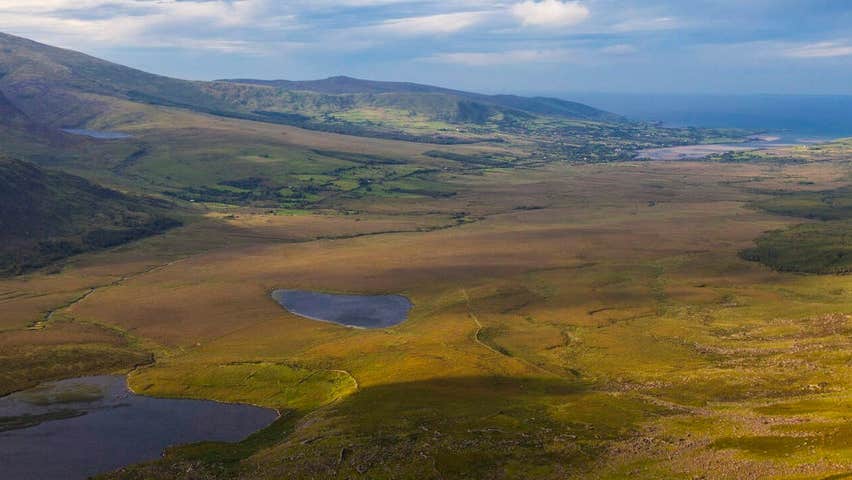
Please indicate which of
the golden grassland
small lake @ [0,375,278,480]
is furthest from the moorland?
small lake @ [0,375,278,480]

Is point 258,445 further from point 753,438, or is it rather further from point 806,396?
point 806,396

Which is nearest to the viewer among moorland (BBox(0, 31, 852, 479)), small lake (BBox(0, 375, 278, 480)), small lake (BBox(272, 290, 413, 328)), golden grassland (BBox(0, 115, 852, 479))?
golden grassland (BBox(0, 115, 852, 479))

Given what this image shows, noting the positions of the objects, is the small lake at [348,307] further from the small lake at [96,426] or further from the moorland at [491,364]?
the small lake at [96,426]

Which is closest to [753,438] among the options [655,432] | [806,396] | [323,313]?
[655,432]

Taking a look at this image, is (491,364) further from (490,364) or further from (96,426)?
(96,426)

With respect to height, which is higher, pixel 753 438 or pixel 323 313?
pixel 753 438

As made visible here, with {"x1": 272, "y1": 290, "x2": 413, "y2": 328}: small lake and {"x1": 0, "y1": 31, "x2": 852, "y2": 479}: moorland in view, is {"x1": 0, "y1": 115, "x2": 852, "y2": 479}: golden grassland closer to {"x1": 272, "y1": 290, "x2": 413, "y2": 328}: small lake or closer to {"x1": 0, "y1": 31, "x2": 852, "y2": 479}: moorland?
{"x1": 0, "y1": 31, "x2": 852, "y2": 479}: moorland
